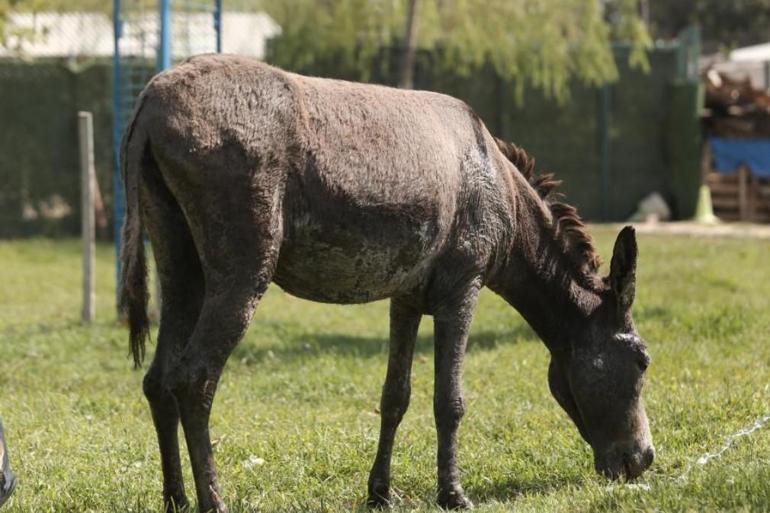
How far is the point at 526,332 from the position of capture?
1034 cm

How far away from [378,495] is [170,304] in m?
1.50

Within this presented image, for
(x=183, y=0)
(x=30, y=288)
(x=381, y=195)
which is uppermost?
(x=183, y=0)

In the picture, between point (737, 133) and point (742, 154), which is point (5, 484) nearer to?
point (742, 154)

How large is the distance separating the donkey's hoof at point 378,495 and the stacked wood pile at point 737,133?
667 inches

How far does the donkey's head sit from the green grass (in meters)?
0.18

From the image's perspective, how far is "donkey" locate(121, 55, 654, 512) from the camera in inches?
191

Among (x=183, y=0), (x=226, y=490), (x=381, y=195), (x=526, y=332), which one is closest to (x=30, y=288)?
(x=183, y=0)

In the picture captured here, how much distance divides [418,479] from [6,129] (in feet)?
46.2

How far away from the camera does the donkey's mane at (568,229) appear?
20.1ft

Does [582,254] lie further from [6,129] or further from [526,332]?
[6,129]

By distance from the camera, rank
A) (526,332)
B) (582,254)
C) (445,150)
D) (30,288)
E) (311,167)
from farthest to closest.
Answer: (30,288), (526,332), (582,254), (445,150), (311,167)

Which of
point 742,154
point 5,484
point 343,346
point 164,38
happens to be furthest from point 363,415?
point 742,154

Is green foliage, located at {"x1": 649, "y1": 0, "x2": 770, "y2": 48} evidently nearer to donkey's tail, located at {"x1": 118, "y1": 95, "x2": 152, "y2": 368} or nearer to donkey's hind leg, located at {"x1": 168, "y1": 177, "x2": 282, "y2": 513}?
donkey's tail, located at {"x1": 118, "y1": 95, "x2": 152, "y2": 368}

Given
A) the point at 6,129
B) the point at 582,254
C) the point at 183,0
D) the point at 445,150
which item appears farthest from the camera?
the point at 6,129
